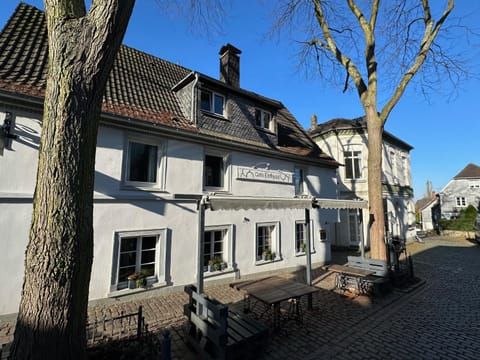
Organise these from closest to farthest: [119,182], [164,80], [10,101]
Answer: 1. [10,101]
2. [119,182]
3. [164,80]

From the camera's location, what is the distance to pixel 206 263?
28.5ft

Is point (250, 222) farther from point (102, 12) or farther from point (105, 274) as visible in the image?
point (102, 12)

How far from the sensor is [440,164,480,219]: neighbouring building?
35.8 meters

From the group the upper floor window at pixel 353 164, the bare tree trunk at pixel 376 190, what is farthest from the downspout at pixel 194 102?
the upper floor window at pixel 353 164

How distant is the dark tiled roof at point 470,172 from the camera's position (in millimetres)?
36419

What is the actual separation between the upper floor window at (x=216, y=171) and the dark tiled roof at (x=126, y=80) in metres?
0.89

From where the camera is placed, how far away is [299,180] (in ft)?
40.4

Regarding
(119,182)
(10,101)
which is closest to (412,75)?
(119,182)

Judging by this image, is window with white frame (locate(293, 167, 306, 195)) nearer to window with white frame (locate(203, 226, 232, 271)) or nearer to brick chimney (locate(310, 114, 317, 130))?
window with white frame (locate(203, 226, 232, 271))

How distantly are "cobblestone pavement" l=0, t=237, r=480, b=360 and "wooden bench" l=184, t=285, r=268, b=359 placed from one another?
1.16 ft

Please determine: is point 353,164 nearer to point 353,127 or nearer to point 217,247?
point 353,127

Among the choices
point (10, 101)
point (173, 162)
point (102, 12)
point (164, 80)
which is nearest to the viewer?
point (102, 12)

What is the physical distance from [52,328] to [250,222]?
24.8 feet

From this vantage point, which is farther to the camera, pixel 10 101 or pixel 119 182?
pixel 119 182
